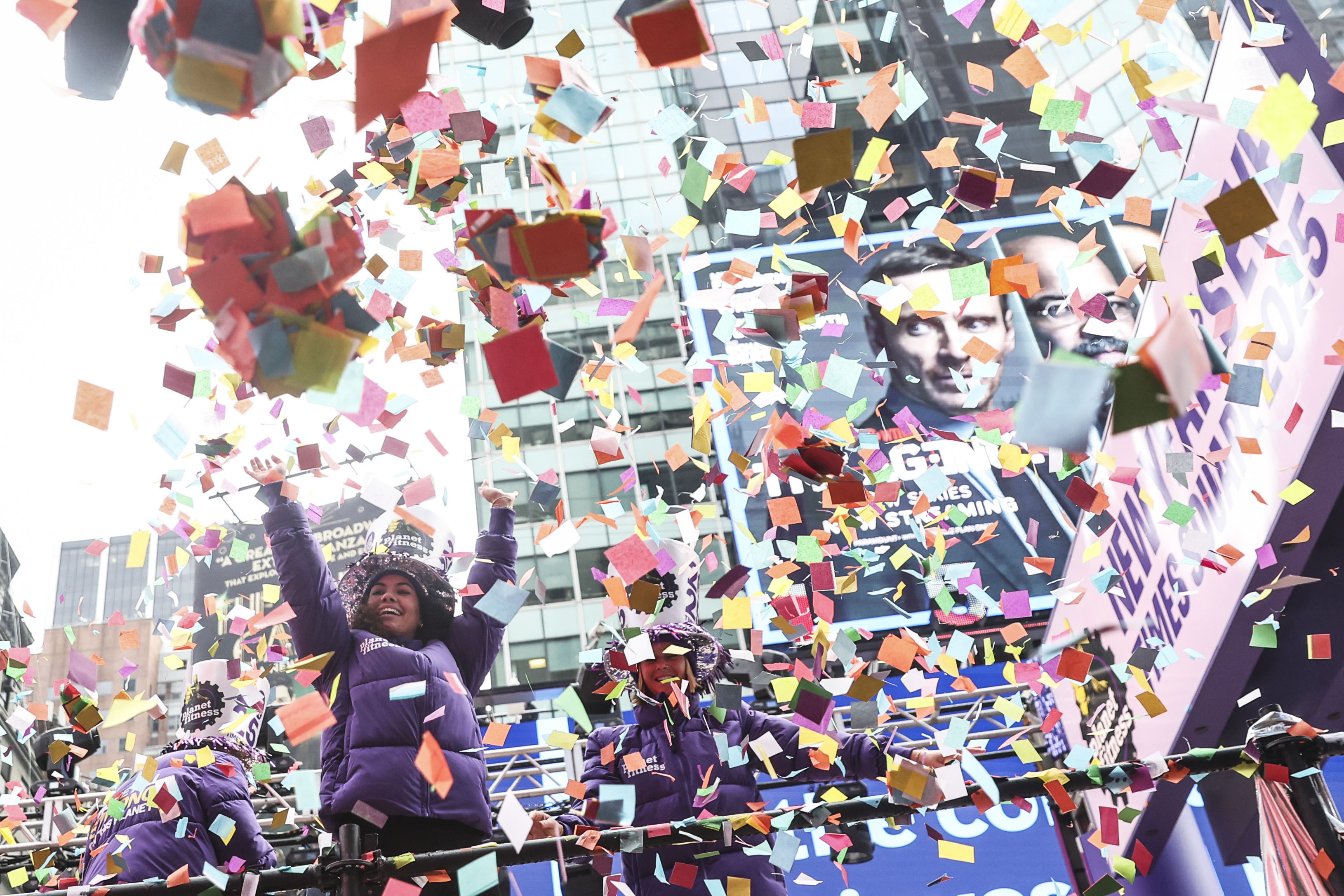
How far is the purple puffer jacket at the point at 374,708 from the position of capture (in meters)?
2.73

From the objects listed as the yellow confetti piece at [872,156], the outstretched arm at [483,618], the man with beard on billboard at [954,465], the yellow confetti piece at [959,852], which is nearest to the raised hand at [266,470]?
the outstretched arm at [483,618]

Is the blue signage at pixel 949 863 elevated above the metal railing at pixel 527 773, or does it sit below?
below

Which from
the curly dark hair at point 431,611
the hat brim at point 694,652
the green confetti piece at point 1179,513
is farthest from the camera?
the curly dark hair at point 431,611

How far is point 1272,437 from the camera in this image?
201cm

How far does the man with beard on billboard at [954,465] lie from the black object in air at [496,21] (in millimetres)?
6103

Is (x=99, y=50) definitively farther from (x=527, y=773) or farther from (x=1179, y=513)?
(x=527, y=773)

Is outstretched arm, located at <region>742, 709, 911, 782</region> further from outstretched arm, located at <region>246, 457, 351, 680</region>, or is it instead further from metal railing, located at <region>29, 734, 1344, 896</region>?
outstretched arm, located at <region>246, 457, 351, 680</region>

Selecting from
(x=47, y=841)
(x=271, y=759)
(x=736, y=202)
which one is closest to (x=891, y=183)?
(x=736, y=202)

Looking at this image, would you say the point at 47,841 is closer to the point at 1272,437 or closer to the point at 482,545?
the point at 482,545

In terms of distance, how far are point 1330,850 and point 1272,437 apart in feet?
2.47

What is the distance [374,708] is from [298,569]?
1.47ft

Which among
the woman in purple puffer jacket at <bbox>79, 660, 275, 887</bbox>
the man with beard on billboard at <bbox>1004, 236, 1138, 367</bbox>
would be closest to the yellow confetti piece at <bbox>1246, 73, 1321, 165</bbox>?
the woman in purple puffer jacket at <bbox>79, 660, 275, 887</bbox>

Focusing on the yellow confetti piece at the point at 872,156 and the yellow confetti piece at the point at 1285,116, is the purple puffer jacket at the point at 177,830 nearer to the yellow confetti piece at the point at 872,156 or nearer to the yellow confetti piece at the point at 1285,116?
the yellow confetti piece at the point at 872,156

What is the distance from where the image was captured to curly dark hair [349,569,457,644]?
10.5 ft
